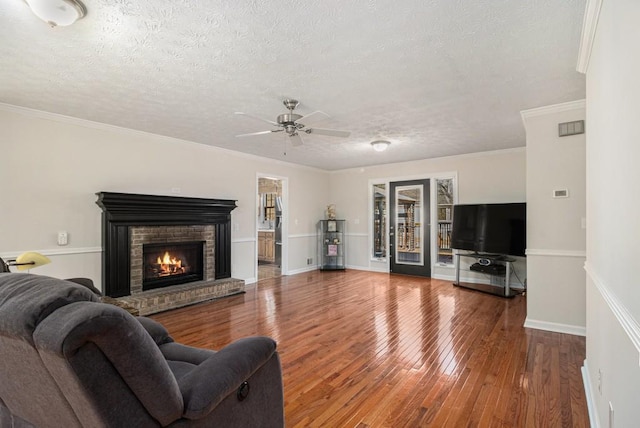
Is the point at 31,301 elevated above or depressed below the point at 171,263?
above

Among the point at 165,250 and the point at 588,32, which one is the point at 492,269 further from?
the point at 165,250

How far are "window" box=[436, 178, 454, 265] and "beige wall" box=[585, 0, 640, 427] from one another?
4.58 meters

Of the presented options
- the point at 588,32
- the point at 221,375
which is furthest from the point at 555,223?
the point at 221,375

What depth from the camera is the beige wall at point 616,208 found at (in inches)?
43.4

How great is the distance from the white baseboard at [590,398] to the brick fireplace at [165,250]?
449cm

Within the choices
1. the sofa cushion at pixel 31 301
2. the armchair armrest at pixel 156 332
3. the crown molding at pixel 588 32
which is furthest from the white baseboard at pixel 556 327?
the sofa cushion at pixel 31 301

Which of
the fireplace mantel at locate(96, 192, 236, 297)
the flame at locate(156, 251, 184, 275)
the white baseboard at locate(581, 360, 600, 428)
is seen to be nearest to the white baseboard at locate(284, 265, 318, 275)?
the flame at locate(156, 251, 184, 275)

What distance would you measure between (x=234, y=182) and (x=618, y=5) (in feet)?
17.8

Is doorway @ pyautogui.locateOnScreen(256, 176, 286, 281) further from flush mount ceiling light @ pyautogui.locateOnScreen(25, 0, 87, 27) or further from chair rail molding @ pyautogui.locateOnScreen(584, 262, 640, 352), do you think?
chair rail molding @ pyautogui.locateOnScreen(584, 262, 640, 352)

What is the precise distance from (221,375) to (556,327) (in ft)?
12.6

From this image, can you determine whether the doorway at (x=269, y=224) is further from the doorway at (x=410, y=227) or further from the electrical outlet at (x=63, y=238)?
the electrical outlet at (x=63, y=238)

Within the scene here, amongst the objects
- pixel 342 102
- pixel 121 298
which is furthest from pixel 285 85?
pixel 121 298

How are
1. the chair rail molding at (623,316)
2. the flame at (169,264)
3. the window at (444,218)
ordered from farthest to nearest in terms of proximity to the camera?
1. the window at (444,218)
2. the flame at (169,264)
3. the chair rail molding at (623,316)

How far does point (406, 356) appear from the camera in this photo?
2.95 metres
